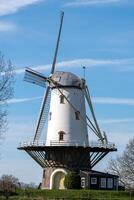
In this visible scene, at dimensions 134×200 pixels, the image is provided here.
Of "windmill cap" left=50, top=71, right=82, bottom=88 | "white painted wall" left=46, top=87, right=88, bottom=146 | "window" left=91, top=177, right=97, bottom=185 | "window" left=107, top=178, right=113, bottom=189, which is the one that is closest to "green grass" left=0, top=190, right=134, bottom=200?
"window" left=91, top=177, right=97, bottom=185

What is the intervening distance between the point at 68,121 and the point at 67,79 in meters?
4.62

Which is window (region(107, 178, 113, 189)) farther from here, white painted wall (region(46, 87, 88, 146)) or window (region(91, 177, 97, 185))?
white painted wall (region(46, 87, 88, 146))

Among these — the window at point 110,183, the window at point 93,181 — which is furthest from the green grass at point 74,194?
the window at point 110,183

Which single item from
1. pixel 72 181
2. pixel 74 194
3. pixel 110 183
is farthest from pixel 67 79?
pixel 74 194

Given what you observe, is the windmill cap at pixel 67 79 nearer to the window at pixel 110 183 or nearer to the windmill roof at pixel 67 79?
the windmill roof at pixel 67 79

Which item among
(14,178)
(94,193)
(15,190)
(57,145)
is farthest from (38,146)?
(14,178)

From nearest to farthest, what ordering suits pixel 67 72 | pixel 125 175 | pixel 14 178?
pixel 67 72
pixel 125 175
pixel 14 178

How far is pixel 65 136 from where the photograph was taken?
195 ft

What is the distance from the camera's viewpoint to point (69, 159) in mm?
59375

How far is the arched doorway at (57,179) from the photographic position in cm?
5969

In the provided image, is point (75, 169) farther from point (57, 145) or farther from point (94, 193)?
point (94, 193)

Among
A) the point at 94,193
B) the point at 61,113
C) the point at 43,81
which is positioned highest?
the point at 43,81

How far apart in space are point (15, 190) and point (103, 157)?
1038 cm

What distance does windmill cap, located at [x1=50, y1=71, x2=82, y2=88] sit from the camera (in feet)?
201
